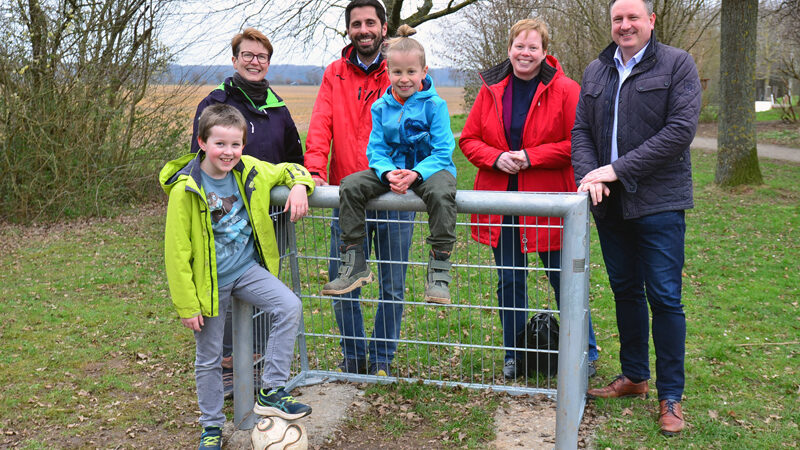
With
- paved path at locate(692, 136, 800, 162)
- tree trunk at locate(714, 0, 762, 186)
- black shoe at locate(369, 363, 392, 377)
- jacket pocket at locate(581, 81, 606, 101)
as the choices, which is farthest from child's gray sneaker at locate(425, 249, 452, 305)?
paved path at locate(692, 136, 800, 162)

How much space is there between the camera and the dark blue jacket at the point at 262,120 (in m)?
4.20

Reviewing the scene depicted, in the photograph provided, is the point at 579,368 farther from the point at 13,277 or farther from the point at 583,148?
the point at 13,277

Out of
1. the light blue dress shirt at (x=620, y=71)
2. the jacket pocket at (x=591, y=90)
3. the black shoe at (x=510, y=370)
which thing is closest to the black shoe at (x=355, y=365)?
the black shoe at (x=510, y=370)

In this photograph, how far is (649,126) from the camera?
12.2ft

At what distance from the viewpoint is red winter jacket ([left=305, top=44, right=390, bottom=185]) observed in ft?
14.0

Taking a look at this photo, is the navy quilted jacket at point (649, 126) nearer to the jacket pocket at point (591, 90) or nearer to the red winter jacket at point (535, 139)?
the jacket pocket at point (591, 90)

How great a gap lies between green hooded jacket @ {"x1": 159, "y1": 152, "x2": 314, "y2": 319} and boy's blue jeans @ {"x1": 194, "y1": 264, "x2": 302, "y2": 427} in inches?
5.9

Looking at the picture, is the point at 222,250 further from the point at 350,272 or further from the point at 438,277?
the point at 438,277

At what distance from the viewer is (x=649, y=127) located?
3713mm

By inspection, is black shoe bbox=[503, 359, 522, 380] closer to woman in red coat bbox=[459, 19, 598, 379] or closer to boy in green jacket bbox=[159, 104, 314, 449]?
woman in red coat bbox=[459, 19, 598, 379]

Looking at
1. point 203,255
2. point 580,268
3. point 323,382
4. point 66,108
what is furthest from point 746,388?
point 66,108

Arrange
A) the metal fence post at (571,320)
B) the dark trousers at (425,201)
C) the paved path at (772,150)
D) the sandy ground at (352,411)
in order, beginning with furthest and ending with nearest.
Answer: the paved path at (772,150) → the sandy ground at (352,411) → the dark trousers at (425,201) → the metal fence post at (571,320)

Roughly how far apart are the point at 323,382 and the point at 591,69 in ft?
8.56

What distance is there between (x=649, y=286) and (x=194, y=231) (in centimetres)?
249
